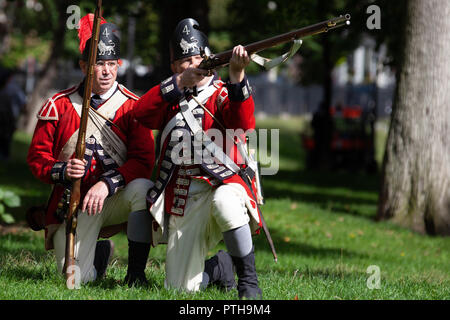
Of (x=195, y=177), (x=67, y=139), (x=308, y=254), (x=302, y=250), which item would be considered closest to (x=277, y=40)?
(x=195, y=177)

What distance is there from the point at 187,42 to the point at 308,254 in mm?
4207

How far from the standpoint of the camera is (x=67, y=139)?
5730 millimetres

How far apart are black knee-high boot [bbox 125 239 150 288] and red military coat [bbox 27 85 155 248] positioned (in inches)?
19.1

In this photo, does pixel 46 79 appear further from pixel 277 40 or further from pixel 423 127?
pixel 277 40

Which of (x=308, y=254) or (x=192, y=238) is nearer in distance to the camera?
(x=192, y=238)

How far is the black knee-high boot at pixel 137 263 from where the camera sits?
18.2ft

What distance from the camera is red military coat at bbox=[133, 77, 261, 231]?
16.5 feet

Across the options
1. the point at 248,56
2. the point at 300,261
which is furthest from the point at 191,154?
the point at 300,261

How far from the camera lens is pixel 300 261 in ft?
27.2

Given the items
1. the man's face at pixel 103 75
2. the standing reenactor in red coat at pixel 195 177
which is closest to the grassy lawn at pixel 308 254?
the standing reenactor in red coat at pixel 195 177

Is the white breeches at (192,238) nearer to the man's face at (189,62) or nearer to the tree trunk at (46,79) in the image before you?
the man's face at (189,62)

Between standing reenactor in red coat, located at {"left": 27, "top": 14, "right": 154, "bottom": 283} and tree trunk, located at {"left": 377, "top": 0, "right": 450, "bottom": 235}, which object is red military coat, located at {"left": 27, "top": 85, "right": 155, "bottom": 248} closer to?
standing reenactor in red coat, located at {"left": 27, "top": 14, "right": 154, "bottom": 283}

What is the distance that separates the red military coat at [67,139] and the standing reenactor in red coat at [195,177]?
11.0 inches

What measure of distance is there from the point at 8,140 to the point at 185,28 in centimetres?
1416
